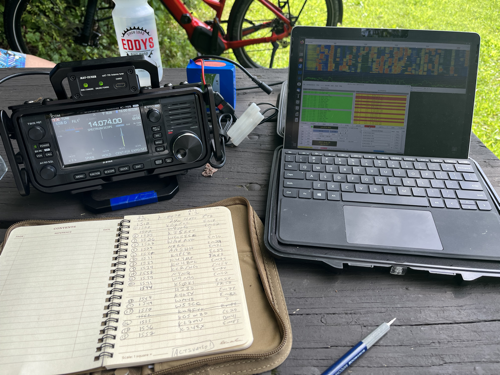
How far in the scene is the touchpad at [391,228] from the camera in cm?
58

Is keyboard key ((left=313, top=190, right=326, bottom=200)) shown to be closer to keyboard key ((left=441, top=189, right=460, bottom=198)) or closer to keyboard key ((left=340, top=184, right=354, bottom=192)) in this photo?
keyboard key ((left=340, top=184, right=354, bottom=192))

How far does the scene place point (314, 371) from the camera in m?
0.45

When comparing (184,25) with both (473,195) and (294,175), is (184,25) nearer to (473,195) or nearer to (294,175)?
(294,175)

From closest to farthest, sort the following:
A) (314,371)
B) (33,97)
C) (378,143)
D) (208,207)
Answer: (314,371) < (208,207) < (378,143) < (33,97)

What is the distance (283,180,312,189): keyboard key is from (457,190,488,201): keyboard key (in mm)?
281

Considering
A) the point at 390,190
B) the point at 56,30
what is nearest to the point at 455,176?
the point at 390,190

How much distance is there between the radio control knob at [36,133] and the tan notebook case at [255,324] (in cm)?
15

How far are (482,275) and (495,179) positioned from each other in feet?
1.02

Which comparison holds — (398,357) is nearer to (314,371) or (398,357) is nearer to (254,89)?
(314,371)

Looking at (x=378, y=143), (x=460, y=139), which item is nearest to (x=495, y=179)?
(x=460, y=139)

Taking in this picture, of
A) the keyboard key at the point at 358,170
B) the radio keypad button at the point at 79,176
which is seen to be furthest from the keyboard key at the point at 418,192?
the radio keypad button at the point at 79,176

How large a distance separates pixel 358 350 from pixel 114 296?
1.14 feet

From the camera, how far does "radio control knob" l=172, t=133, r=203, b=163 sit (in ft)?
2.31

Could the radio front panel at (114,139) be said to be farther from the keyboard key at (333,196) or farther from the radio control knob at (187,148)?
the keyboard key at (333,196)
